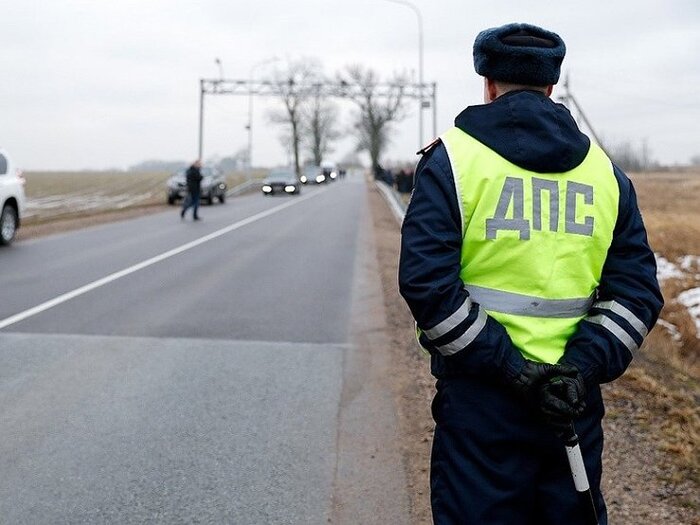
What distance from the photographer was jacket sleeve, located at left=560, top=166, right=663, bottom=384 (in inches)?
94.0

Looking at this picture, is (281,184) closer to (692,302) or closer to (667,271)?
(667,271)

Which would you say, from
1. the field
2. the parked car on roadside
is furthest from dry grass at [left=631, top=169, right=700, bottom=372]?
the parked car on roadside

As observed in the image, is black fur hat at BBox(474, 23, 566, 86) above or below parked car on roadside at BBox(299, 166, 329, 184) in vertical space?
below

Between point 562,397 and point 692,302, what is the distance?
12.0 metres

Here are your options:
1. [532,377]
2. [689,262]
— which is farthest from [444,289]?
[689,262]

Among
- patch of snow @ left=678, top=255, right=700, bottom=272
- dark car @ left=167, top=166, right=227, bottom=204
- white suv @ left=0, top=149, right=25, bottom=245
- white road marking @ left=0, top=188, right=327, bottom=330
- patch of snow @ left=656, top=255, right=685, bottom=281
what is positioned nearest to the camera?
white road marking @ left=0, top=188, right=327, bottom=330

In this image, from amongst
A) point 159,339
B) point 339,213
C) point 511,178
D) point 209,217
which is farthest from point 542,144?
point 339,213

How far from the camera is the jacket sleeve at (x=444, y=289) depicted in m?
2.29

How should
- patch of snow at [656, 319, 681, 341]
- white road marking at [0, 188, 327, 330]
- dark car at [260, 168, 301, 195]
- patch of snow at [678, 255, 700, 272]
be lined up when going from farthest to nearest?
1. dark car at [260, 168, 301, 195]
2. patch of snow at [678, 255, 700, 272]
3. patch of snow at [656, 319, 681, 341]
4. white road marking at [0, 188, 327, 330]

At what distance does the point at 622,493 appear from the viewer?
4.18m

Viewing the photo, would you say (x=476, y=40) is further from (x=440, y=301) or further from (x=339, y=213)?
(x=339, y=213)

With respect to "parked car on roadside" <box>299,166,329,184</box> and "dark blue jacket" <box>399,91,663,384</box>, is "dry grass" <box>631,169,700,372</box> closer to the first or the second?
"dark blue jacket" <box>399,91,663,384</box>

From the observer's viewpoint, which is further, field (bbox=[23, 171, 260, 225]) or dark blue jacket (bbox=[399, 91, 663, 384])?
field (bbox=[23, 171, 260, 225])

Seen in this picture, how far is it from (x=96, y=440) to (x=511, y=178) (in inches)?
136
